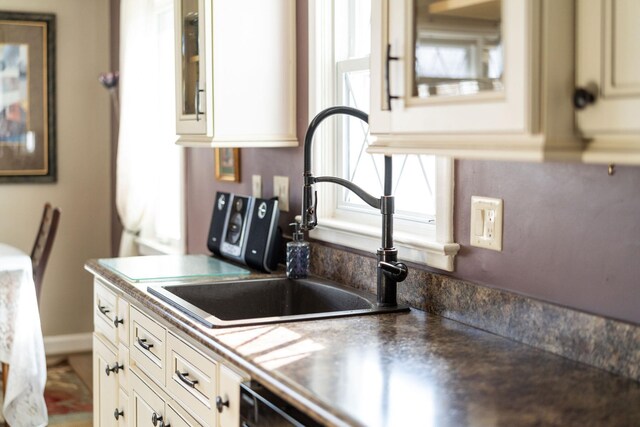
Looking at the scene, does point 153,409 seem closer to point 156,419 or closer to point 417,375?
point 156,419

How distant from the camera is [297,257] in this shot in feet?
9.11

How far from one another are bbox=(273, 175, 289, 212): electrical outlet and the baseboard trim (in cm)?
281

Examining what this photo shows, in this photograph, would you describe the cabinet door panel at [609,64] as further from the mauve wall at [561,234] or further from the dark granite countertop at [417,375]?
the dark granite countertop at [417,375]

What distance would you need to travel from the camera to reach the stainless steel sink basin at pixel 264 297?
261cm

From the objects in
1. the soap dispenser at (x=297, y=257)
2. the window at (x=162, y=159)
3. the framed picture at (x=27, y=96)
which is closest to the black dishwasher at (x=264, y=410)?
the soap dispenser at (x=297, y=257)

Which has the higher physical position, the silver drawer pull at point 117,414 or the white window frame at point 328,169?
the white window frame at point 328,169

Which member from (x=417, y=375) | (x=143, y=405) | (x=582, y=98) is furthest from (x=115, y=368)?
(x=582, y=98)

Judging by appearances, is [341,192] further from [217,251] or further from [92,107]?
[92,107]

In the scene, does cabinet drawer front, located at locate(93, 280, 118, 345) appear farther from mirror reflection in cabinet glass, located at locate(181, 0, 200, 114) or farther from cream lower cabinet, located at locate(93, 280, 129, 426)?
mirror reflection in cabinet glass, located at locate(181, 0, 200, 114)

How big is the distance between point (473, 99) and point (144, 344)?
146 centimetres

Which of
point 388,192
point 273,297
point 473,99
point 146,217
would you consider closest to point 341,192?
point 273,297

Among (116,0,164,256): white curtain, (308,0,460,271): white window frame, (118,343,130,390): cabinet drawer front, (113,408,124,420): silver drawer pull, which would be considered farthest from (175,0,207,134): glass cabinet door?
(116,0,164,256): white curtain

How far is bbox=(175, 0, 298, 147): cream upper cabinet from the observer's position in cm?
292

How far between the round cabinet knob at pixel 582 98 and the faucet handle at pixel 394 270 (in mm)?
914
